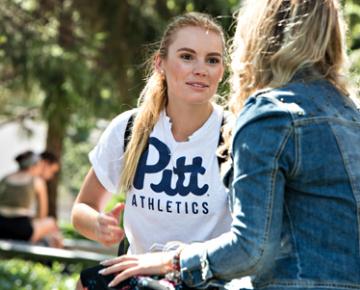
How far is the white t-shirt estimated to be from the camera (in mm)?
3387

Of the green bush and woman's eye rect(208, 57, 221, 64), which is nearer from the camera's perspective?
woman's eye rect(208, 57, 221, 64)

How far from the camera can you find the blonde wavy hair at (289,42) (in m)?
2.63

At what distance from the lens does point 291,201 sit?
2.56 metres

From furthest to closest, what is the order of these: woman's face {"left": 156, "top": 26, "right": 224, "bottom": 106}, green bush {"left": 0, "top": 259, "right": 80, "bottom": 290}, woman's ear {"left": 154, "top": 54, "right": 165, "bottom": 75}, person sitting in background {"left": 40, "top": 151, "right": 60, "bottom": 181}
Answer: person sitting in background {"left": 40, "top": 151, "right": 60, "bottom": 181} < green bush {"left": 0, "top": 259, "right": 80, "bottom": 290} < woman's ear {"left": 154, "top": 54, "right": 165, "bottom": 75} < woman's face {"left": 156, "top": 26, "right": 224, "bottom": 106}

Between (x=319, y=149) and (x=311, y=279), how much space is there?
34 cm

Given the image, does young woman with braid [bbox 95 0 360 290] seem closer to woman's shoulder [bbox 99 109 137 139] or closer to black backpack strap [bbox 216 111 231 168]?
black backpack strap [bbox 216 111 231 168]

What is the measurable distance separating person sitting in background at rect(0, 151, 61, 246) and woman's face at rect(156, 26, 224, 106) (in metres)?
8.11

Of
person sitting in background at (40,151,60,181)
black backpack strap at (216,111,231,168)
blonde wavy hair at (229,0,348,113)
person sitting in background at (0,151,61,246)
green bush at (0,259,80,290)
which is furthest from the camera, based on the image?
person sitting in background at (40,151,60,181)

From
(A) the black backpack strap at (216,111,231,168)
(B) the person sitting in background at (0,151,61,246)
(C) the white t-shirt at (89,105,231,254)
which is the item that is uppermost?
(A) the black backpack strap at (216,111,231,168)

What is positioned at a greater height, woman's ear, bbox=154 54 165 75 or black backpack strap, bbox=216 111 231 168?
woman's ear, bbox=154 54 165 75

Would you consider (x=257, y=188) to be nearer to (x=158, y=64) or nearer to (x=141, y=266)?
(x=141, y=266)

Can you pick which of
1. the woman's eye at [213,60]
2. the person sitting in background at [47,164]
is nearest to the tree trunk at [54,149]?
the person sitting in background at [47,164]

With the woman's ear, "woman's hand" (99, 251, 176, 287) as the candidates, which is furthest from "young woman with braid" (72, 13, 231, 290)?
"woman's hand" (99, 251, 176, 287)

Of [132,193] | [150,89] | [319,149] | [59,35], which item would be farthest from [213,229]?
[59,35]
